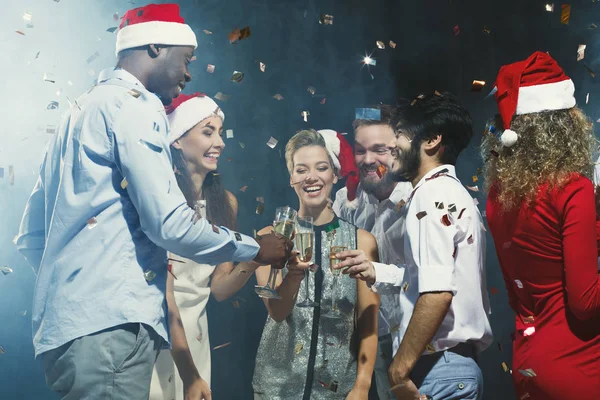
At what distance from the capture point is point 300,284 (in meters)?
2.85

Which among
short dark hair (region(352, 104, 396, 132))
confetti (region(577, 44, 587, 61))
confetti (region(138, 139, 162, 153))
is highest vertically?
confetti (region(577, 44, 587, 61))

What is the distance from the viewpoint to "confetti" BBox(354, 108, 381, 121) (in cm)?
352

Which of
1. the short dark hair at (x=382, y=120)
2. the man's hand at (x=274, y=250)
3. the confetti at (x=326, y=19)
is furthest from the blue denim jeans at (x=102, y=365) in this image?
the confetti at (x=326, y=19)

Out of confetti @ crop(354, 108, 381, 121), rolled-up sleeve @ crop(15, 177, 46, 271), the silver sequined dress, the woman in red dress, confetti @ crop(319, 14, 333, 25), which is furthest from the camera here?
confetti @ crop(319, 14, 333, 25)

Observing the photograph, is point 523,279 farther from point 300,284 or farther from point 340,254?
point 300,284

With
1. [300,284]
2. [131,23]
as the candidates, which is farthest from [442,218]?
[131,23]

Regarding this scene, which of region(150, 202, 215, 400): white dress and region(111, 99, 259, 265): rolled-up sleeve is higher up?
region(111, 99, 259, 265): rolled-up sleeve

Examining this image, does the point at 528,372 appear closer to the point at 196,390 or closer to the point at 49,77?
the point at 196,390

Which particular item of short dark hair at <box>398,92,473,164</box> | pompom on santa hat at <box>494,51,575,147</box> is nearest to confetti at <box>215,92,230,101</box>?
short dark hair at <box>398,92,473,164</box>

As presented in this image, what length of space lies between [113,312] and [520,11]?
3199 mm

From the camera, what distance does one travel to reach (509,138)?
6.88ft

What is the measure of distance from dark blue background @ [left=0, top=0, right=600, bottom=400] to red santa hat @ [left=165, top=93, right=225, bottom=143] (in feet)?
0.21

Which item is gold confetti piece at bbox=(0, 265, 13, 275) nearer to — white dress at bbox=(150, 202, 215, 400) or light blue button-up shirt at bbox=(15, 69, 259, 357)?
white dress at bbox=(150, 202, 215, 400)

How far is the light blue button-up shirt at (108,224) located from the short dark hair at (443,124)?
865 millimetres
